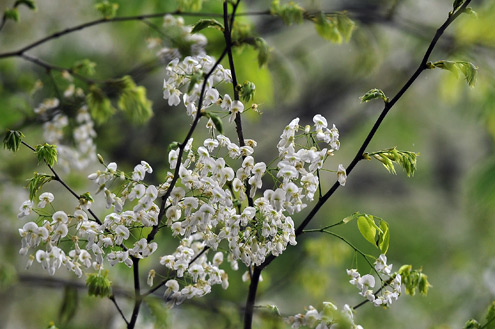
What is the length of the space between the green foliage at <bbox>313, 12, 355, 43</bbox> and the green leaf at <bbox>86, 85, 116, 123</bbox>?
40cm

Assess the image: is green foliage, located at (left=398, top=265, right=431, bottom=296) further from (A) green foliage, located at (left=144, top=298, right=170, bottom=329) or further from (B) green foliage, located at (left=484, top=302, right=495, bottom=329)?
(A) green foliage, located at (left=144, top=298, right=170, bottom=329)

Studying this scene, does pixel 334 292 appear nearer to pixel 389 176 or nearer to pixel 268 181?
pixel 268 181

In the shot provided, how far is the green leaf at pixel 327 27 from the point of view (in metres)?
0.99

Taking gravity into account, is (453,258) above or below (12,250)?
above

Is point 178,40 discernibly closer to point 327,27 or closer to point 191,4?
point 191,4

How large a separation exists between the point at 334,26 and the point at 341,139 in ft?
7.34

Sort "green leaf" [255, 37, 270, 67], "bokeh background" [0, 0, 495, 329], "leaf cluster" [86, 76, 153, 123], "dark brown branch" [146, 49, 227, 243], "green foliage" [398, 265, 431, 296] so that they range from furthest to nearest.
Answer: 1. "bokeh background" [0, 0, 495, 329]
2. "leaf cluster" [86, 76, 153, 123]
3. "green leaf" [255, 37, 270, 67]
4. "green foliage" [398, 265, 431, 296]
5. "dark brown branch" [146, 49, 227, 243]

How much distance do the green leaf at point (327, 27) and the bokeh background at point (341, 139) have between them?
15 centimetres

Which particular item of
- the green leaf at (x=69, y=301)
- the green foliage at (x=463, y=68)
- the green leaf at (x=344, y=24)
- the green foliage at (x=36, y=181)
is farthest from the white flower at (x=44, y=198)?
the green leaf at (x=344, y=24)

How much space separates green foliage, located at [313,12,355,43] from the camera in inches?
38.9

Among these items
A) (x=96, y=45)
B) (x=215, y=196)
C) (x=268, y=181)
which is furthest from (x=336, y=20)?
(x=268, y=181)

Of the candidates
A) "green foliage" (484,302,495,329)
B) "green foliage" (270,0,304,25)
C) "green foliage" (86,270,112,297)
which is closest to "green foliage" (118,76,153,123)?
"green foliage" (270,0,304,25)

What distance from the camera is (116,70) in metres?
2.29

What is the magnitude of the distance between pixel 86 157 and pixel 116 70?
1049 mm
